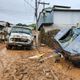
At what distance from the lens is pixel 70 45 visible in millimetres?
16750

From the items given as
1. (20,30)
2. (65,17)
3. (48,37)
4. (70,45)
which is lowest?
(48,37)

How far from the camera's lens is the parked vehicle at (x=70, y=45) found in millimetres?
15461

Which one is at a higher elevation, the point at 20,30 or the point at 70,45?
the point at 70,45

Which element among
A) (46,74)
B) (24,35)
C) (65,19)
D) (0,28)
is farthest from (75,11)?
(46,74)

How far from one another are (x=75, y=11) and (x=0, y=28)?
11.1 m

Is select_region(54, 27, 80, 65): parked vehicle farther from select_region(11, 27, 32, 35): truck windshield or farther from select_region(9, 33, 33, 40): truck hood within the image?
select_region(11, 27, 32, 35): truck windshield

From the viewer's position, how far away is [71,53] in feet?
51.3

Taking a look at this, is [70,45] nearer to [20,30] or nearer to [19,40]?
[19,40]

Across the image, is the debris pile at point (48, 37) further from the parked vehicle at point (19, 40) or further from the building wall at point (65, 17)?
the parked vehicle at point (19, 40)

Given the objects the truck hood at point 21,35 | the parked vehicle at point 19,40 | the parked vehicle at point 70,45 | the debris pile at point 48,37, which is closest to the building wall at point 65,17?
the debris pile at point 48,37

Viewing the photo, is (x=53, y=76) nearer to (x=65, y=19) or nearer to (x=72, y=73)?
(x=72, y=73)

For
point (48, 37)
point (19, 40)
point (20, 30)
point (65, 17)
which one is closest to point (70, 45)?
point (19, 40)

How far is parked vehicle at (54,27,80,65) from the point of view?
15.5 meters

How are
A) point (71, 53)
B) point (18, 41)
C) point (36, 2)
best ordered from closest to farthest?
point (71, 53)
point (18, 41)
point (36, 2)
